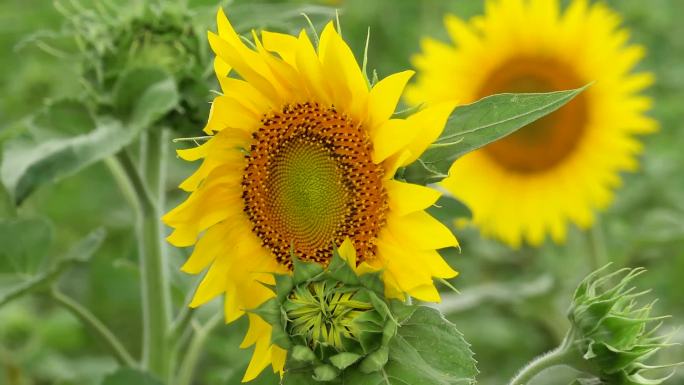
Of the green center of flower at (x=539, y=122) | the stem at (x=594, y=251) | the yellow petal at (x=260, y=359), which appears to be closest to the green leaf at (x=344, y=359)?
the yellow petal at (x=260, y=359)

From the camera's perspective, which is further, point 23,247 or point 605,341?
point 23,247

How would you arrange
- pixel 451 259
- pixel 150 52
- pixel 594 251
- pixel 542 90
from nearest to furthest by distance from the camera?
pixel 150 52 < pixel 594 251 < pixel 542 90 < pixel 451 259

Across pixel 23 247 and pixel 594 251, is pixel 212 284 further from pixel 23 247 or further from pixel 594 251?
pixel 594 251

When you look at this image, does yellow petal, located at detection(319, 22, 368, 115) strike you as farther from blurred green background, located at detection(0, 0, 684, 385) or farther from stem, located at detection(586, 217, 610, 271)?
stem, located at detection(586, 217, 610, 271)

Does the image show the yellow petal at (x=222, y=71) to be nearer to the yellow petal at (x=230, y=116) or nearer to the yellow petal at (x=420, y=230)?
the yellow petal at (x=230, y=116)

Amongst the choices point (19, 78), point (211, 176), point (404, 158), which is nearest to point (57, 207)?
point (19, 78)

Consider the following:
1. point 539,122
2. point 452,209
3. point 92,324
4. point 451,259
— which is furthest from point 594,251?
point 92,324
